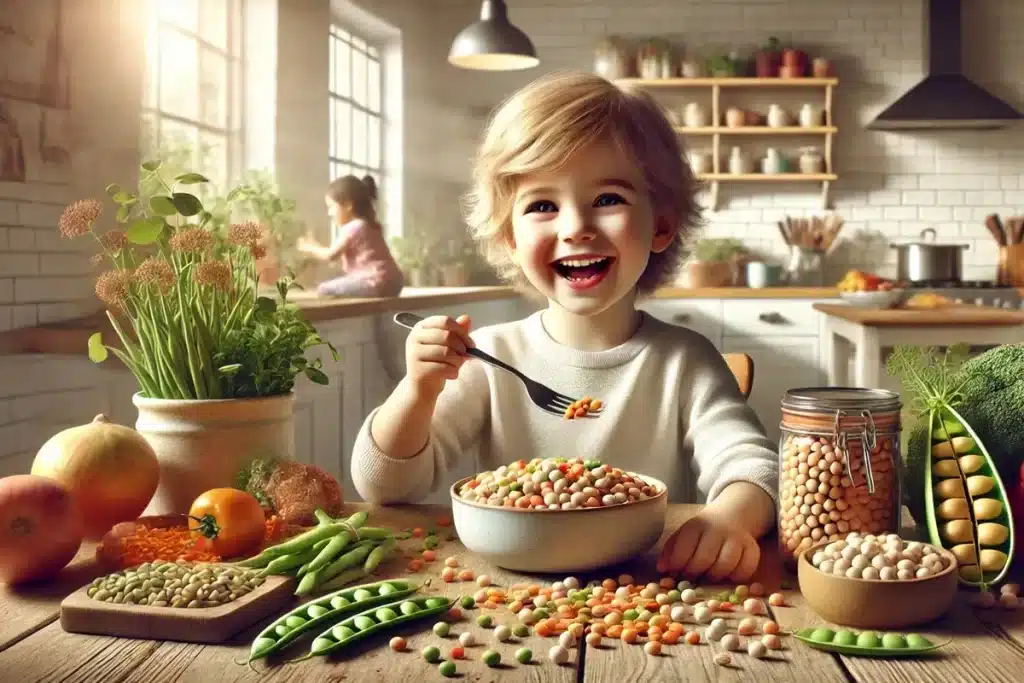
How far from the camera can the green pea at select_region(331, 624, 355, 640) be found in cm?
77

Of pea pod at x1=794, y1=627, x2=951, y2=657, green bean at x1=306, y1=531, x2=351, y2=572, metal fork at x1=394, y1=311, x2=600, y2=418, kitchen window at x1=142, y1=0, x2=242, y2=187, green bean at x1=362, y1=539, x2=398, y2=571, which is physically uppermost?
kitchen window at x1=142, y1=0, x2=242, y2=187

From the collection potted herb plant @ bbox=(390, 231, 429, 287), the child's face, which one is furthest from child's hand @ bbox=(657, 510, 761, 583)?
potted herb plant @ bbox=(390, 231, 429, 287)

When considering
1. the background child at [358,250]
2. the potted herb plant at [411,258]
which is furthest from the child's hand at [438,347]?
the potted herb plant at [411,258]

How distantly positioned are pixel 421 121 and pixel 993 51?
3.21 metres

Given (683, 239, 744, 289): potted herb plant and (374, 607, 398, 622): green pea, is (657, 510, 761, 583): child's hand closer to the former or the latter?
(374, 607, 398, 622): green pea

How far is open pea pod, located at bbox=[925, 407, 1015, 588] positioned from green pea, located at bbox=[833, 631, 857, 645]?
0.60 ft

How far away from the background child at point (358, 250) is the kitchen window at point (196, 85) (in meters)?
0.41

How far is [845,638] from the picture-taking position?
76cm

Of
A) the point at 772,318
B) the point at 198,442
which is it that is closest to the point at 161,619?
the point at 198,442

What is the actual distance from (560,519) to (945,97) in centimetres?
534

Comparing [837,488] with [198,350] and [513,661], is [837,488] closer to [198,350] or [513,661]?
[513,661]

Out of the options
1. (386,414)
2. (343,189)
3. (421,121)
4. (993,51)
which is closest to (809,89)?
(993,51)

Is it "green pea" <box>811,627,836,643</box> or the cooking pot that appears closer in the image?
"green pea" <box>811,627,836,643</box>

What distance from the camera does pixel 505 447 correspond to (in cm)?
144
